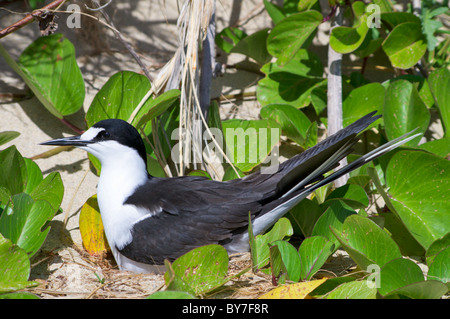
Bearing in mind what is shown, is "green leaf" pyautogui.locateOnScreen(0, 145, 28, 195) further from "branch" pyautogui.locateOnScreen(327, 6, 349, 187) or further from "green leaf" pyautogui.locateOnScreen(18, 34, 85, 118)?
"branch" pyautogui.locateOnScreen(327, 6, 349, 187)

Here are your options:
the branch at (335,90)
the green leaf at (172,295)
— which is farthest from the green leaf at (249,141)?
the green leaf at (172,295)

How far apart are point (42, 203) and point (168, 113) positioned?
3.41 feet

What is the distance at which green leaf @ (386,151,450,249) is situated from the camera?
2.73 meters

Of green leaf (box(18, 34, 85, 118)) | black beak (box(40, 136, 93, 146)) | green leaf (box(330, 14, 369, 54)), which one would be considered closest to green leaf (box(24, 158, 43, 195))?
black beak (box(40, 136, 93, 146))

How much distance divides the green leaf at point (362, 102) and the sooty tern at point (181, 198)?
652 millimetres

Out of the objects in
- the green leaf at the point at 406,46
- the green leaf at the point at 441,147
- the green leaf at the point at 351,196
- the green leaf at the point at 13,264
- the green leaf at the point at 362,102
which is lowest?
the green leaf at the point at 13,264

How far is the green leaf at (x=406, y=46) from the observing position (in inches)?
139

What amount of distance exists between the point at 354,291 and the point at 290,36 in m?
1.69

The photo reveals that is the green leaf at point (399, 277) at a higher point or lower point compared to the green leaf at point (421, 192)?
lower

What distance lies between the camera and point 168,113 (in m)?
3.44

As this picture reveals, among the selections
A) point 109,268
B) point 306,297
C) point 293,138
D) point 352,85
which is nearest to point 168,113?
point 293,138

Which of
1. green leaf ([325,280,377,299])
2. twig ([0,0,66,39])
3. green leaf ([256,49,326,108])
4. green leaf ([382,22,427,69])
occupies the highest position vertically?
twig ([0,0,66,39])

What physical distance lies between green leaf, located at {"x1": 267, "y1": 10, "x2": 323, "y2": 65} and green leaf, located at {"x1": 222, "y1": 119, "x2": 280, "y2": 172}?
0.40 metres

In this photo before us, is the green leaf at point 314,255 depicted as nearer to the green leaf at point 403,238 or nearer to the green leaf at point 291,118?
the green leaf at point 403,238
